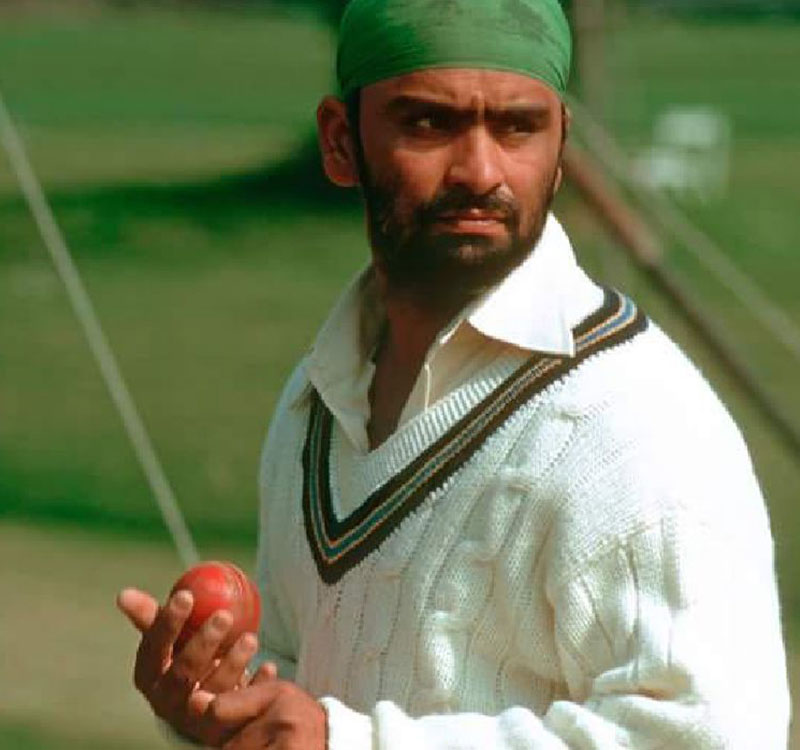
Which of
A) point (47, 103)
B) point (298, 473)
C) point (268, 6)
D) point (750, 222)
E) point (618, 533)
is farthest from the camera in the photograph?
point (268, 6)

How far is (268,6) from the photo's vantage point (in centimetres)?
5519

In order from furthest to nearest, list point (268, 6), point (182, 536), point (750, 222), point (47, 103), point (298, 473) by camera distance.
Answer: point (268, 6), point (47, 103), point (750, 222), point (182, 536), point (298, 473)

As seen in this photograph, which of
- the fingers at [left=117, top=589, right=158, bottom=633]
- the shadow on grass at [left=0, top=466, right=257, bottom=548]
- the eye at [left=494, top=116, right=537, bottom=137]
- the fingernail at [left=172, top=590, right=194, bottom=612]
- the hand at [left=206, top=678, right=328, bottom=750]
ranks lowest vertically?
the shadow on grass at [left=0, top=466, right=257, bottom=548]

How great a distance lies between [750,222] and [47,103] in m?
13.0

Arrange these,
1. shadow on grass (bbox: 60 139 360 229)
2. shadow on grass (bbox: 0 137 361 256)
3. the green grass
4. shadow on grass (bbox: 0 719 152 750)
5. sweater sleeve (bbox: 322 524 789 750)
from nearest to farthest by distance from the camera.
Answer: sweater sleeve (bbox: 322 524 789 750)
shadow on grass (bbox: 0 719 152 750)
the green grass
shadow on grass (bbox: 0 137 361 256)
shadow on grass (bbox: 60 139 360 229)

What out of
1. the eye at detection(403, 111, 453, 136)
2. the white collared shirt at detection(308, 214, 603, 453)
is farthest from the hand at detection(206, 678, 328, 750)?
the eye at detection(403, 111, 453, 136)

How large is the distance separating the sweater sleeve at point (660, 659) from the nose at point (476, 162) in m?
0.42

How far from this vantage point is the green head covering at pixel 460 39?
2.91 metres

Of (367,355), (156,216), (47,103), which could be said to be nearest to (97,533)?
(367,355)

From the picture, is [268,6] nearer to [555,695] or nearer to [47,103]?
[47,103]

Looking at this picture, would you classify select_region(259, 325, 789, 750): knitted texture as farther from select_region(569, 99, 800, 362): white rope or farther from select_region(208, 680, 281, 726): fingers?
select_region(569, 99, 800, 362): white rope

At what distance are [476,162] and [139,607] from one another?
59 cm

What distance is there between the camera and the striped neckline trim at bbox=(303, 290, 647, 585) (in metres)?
2.90

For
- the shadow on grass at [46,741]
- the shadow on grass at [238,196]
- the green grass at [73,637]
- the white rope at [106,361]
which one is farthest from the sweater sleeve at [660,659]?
the shadow on grass at [238,196]
